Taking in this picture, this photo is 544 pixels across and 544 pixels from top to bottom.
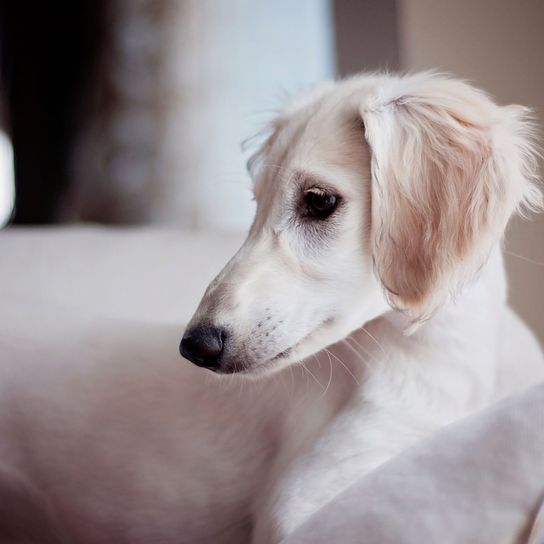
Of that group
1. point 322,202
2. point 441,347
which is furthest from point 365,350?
point 322,202

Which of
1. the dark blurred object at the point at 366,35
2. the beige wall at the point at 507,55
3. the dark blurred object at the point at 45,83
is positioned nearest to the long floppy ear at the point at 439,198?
the beige wall at the point at 507,55

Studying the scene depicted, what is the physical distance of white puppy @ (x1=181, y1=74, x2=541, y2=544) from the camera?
2.34ft

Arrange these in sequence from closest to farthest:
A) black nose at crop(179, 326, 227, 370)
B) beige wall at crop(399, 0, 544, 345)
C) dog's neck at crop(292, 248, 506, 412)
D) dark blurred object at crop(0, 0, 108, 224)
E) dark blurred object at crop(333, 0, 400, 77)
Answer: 1. black nose at crop(179, 326, 227, 370)
2. dog's neck at crop(292, 248, 506, 412)
3. beige wall at crop(399, 0, 544, 345)
4. dark blurred object at crop(333, 0, 400, 77)
5. dark blurred object at crop(0, 0, 108, 224)

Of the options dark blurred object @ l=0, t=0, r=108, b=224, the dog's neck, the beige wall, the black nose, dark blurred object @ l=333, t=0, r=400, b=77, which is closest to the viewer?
the black nose

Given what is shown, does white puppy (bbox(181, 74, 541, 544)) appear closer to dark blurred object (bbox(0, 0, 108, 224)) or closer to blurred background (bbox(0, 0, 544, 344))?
blurred background (bbox(0, 0, 544, 344))

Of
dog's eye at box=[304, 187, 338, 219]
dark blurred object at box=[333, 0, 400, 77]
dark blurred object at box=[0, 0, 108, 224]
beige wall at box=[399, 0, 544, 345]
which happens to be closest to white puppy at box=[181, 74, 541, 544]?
dog's eye at box=[304, 187, 338, 219]

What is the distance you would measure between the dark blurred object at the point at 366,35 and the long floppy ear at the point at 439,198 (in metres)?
0.66

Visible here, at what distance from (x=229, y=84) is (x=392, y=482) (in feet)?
5.10

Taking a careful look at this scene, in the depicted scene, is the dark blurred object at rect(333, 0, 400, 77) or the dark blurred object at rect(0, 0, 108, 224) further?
the dark blurred object at rect(0, 0, 108, 224)

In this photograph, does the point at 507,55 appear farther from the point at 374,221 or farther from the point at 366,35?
the point at 374,221

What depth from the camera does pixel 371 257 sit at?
75 centimetres

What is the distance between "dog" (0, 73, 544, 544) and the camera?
73cm

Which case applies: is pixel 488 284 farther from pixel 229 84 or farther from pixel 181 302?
pixel 229 84

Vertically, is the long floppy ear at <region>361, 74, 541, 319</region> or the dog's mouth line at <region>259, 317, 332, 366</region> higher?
the long floppy ear at <region>361, 74, 541, 319</region>
